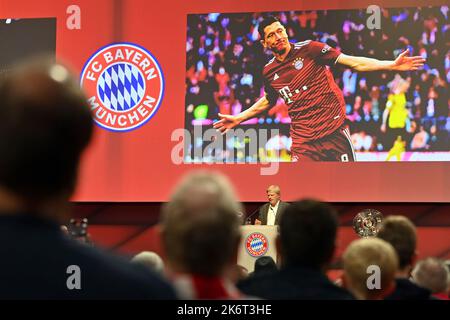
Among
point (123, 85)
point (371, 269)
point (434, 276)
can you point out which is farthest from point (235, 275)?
point (123, 85)

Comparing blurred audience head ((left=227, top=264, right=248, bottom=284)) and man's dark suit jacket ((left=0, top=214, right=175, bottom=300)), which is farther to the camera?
blurred audience head ((left=227, top=264, right=248, bottom=284))

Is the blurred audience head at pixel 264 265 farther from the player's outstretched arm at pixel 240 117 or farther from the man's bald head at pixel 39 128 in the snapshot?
the player's outstretched arm at pixel 240 117

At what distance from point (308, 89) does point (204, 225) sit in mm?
6351

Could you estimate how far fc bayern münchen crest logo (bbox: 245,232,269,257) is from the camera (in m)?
5.82

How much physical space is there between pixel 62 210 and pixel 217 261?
0.34 metres

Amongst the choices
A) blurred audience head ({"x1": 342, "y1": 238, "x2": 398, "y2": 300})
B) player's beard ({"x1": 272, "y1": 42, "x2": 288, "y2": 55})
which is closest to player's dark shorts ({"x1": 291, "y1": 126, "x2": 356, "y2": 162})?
player's beard ({"x1": 272, "y1": 42, "x2": 288, "y2": 55})

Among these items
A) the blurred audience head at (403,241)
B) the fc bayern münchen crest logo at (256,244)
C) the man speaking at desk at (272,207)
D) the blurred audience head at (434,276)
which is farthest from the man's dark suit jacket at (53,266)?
the man speaking at desk at (272,207)

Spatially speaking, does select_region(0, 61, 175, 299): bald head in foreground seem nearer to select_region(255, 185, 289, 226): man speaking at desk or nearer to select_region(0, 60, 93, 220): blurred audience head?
select_region(0, 60, 93, 220): blurred audience head

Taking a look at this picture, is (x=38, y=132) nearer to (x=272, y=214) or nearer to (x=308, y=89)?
(x=272, y=214)

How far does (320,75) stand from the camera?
733 cm

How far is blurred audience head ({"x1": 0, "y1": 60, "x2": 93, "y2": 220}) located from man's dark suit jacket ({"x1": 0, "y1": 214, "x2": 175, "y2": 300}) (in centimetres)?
3

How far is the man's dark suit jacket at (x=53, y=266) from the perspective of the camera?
797 mm

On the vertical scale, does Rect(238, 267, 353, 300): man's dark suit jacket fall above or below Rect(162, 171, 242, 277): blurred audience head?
below

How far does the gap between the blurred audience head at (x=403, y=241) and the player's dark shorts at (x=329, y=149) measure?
15.1 ft
